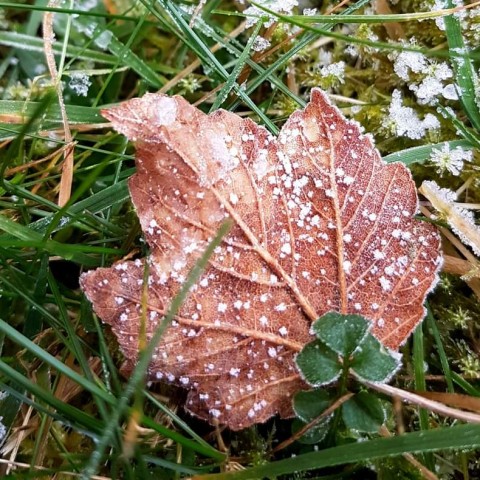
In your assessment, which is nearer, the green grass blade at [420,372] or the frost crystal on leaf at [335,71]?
the green grass blade at [420,372]

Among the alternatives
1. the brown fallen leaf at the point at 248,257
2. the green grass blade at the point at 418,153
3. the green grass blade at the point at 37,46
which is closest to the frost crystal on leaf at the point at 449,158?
the green grass blade at the point at 418,153

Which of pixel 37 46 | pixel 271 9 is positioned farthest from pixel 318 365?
pixel 37 46

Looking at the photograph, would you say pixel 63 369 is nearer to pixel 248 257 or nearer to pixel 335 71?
pixel 248 257

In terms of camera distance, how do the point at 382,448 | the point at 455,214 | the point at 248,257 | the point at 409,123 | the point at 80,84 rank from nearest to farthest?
1. the point at 382,448
2. the point at 248,257
3. the point at 455,214
4. the point at 409,123
5. the point at 80,84

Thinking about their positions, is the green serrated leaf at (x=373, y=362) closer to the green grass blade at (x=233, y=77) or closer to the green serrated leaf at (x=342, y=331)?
the green serrated leaf at (x=342, y=331)

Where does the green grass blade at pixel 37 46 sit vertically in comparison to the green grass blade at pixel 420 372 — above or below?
above

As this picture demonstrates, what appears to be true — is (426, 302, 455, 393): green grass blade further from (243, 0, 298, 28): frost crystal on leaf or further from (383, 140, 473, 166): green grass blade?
(243, 0, 298, 28): frost crystal on leaf

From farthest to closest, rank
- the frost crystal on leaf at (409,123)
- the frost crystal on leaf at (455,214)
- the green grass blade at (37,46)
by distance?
the green grass blade at (37,46) → the frost crystal on leaf at (409,123) → the frost crystal on leaf at (455,214)
